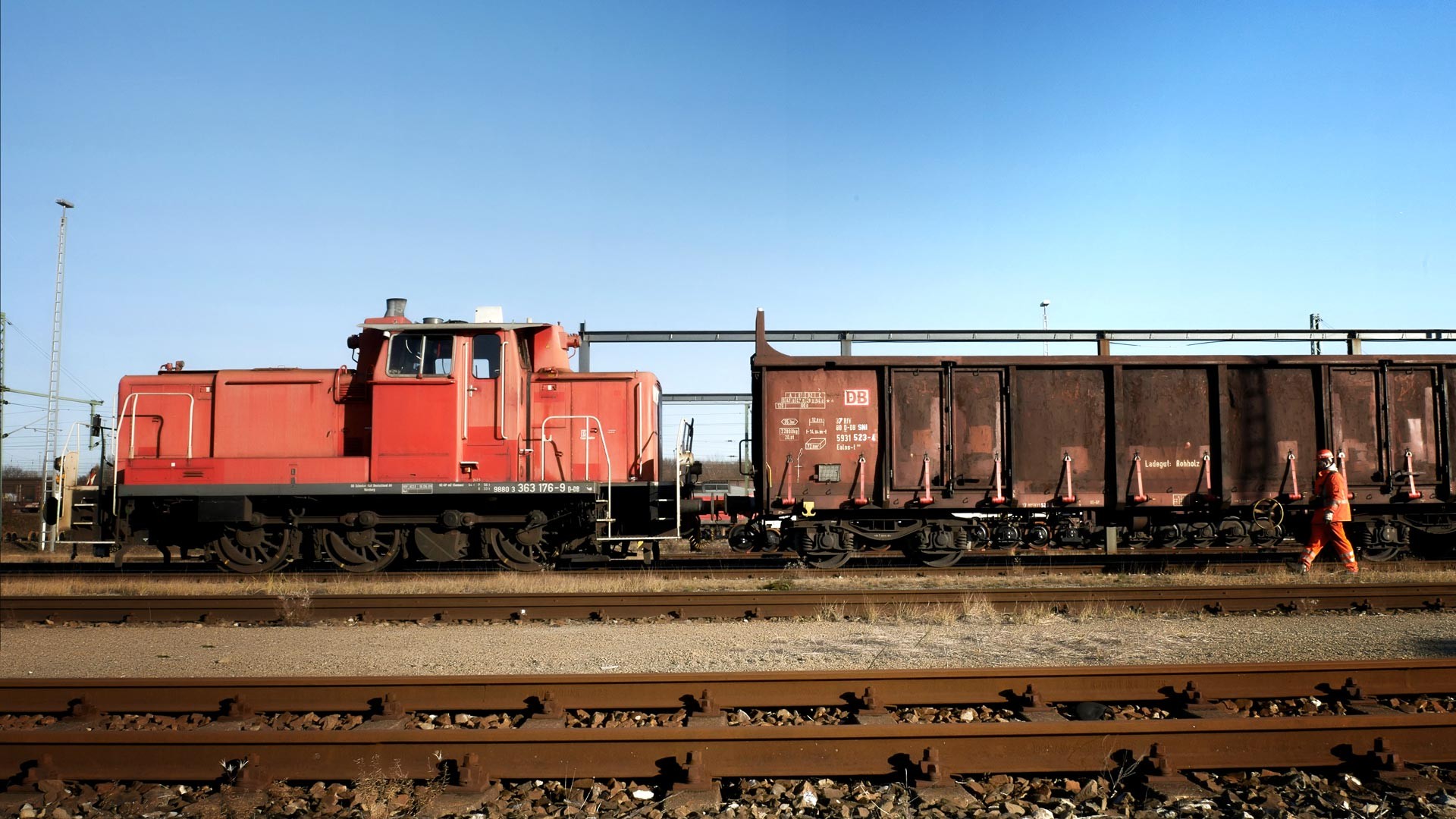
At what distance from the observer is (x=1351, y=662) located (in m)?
5.86

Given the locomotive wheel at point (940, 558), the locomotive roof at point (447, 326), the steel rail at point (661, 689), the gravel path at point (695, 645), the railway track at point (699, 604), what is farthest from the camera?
the locomotive wheel at point (940, 558)

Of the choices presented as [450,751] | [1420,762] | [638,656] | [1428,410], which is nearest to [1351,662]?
[1420,762]

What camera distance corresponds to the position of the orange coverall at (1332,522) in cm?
1130

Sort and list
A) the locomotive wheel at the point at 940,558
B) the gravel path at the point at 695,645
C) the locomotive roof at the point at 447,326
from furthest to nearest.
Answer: the locomotive wheel at the point at 940,558, the locomotive roof at the point at 447,326, the gravel path at the point at 695,645

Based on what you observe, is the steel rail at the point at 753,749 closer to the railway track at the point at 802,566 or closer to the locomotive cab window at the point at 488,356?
the railway track at the point at 802,566

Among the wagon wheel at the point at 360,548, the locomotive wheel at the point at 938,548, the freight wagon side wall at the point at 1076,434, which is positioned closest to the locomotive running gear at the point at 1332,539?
the freight wagon side wall at the point at 1076,434

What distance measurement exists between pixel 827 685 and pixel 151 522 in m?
10.4

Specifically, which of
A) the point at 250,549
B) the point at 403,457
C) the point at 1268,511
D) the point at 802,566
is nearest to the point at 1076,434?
the point at 1268,511

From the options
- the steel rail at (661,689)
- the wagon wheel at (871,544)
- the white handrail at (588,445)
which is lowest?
the steel rail at (661,689)

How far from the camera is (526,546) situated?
38.9 feet

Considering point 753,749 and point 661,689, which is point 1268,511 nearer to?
point 661,689

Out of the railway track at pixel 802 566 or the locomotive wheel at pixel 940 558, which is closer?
the railway track at pixel 802 566

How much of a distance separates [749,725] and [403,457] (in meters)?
7.57

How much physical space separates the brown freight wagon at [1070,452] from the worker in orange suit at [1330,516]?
663 millimetres
